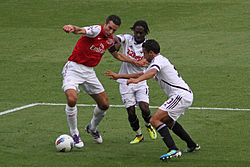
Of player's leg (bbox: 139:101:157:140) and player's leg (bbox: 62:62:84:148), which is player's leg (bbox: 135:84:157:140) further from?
player's leg (bbox: 62:62:84:148)

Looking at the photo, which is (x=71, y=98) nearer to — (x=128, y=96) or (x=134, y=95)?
(x=128, y=96)

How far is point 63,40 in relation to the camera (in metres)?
22.3

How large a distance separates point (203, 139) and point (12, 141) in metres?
3.71

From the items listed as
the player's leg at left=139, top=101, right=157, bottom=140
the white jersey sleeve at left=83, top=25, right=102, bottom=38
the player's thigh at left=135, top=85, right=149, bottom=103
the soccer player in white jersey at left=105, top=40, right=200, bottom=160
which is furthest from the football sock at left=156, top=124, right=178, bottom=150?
the white jersey sleeve at left=83, top=25, right=102, bottom=38

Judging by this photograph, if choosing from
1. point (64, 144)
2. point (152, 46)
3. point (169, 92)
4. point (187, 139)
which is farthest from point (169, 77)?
point (64, 144)

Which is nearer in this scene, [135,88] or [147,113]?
[147,113]

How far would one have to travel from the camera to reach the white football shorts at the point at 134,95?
11000 millimetres

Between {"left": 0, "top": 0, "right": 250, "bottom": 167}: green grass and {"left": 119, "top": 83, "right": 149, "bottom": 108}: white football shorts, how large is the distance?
0.74m

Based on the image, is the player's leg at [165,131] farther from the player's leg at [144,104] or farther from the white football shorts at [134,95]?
the white football shorts at [134,95]

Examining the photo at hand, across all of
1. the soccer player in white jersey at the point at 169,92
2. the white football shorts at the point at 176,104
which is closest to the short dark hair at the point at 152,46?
the soccer player in white jersey at the point at 169,92

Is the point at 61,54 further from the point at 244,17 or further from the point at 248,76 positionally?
the point at 244,17

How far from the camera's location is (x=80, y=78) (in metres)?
10.4

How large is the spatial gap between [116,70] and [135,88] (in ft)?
22.9

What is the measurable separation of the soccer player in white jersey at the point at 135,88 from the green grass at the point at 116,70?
38cm
